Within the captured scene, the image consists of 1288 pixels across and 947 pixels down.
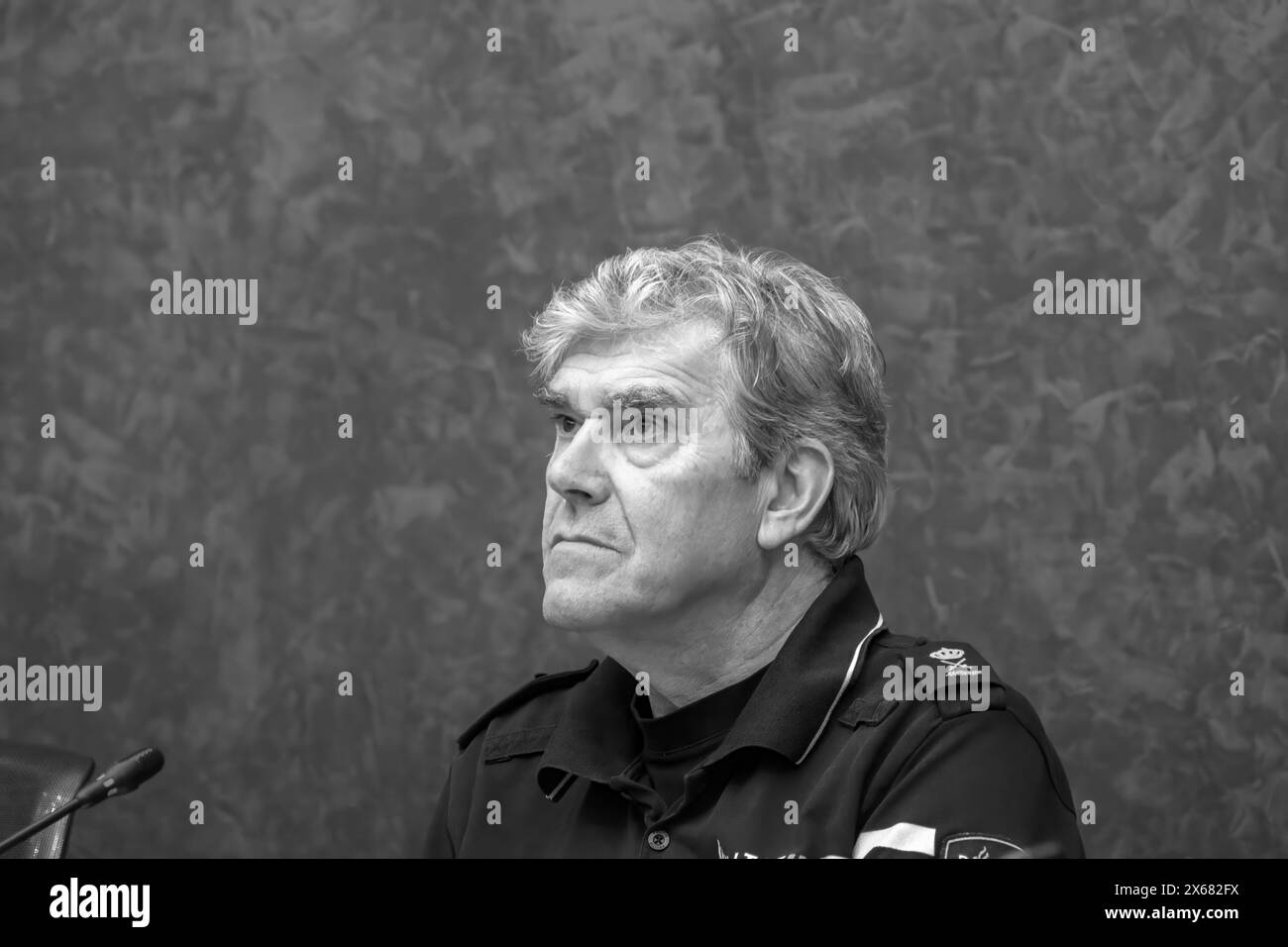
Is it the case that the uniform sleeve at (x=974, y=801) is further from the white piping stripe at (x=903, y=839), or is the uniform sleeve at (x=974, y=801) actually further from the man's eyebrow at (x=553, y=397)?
the man's eyebrow at (x=553, y=397)

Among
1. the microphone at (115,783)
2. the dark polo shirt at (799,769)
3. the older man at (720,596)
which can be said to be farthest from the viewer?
the older man at (720,596)

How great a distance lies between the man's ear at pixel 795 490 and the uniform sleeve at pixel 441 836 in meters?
0.53

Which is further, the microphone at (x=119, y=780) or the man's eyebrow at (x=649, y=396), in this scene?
the man's eyebrow at (x=649, y=396)

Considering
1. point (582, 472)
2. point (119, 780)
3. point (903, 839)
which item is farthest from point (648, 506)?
point (119, 780)

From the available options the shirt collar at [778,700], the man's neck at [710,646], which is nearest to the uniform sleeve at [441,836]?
the shirt collar at [778,700]

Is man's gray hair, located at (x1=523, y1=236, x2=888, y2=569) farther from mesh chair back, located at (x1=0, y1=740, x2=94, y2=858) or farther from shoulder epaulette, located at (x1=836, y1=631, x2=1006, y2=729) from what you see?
mesh chair back, located at (x1=0, y1=740, x2=94, y2=858)

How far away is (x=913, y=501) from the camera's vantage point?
2729 mm

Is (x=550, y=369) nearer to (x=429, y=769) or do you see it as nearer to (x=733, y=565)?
(x=733, y=565)

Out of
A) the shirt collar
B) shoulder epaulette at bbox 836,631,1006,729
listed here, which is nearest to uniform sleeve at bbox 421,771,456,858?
the shirt collar

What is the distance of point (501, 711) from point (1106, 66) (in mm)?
1519

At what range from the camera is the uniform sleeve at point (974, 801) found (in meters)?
1.51

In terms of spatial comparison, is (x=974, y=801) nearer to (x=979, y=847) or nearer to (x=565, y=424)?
(x=979, y=847)

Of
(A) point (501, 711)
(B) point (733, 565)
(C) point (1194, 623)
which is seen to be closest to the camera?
(B) point (733, 565)

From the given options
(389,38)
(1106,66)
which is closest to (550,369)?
(389,38)
